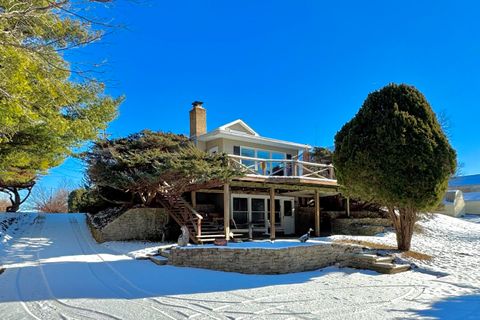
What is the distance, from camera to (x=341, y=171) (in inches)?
512

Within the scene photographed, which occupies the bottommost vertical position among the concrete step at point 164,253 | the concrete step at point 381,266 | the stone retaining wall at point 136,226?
the concrete step at point 381,266

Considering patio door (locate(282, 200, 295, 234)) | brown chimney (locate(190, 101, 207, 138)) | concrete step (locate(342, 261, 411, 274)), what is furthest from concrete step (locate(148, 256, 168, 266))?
patio door (locate(282, 200, 295, 234))

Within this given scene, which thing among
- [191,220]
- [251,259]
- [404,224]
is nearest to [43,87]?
[251,259]

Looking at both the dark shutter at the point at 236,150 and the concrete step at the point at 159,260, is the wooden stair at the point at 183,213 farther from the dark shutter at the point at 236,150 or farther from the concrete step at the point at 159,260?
the dark shutter at the point at 236,150

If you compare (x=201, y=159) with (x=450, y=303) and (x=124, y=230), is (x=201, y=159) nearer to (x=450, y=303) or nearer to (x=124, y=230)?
(x=124, y=230)

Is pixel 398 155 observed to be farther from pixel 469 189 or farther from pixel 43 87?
pixel 469 189

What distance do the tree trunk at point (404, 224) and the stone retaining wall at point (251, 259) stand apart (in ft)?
11.7

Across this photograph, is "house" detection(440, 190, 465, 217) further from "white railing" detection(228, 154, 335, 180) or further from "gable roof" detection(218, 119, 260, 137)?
"gable roof" detection(218, 119, 260, 137)

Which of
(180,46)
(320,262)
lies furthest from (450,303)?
(180,46)

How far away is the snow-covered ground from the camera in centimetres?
634

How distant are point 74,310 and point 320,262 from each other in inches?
282

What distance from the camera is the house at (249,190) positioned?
16219mm

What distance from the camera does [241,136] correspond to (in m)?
19.8

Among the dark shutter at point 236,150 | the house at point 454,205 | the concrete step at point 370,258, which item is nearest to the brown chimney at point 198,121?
the dark shutter at point 236,150
